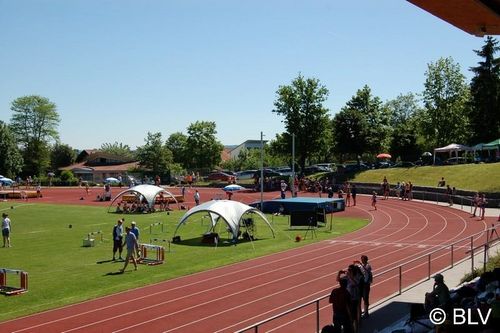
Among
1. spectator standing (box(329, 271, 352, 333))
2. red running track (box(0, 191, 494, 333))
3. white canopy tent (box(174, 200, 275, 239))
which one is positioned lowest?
red running track (box(0, 191, 494, 333))

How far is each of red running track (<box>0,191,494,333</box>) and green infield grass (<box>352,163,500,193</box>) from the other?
2322cm

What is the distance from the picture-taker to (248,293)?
61.0 feet

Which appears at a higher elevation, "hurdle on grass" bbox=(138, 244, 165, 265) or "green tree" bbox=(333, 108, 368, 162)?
"green tree" bbox=(333, 108, 368, 162)

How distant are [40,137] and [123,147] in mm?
49652

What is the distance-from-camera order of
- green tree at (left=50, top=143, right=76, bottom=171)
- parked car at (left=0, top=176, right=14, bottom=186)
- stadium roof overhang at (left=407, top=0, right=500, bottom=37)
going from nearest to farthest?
stadium roof overhang at (left=407, top=0, right=500, bottom=37) < parked car at (left=0, top=176, right=14, bottom=186) < green tree at (left=50, top=143, right=76, bottom=171)

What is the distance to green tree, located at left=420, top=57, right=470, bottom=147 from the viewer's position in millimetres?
80250

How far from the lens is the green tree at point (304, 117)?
74.2 meters

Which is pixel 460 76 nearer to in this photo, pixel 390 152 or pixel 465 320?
pixel 390 152

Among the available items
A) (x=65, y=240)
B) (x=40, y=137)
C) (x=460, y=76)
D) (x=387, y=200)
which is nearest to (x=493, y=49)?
(x=460, y=76)

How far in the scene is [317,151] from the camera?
74688 mm

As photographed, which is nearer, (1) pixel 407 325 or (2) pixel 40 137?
(1) pixel 407 325

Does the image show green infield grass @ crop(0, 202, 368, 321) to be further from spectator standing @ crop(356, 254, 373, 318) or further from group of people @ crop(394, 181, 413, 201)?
group of people @ crop(394, 181, 413, 201)

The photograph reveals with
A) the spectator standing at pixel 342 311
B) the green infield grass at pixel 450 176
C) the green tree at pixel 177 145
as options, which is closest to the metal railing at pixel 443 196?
the green infield grass at pixel 450 176

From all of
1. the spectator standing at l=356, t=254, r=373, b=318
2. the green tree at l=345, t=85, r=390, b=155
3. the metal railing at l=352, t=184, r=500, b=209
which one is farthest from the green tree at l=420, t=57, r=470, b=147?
the spectator standing at l=356, t=254, r=373, b=318
